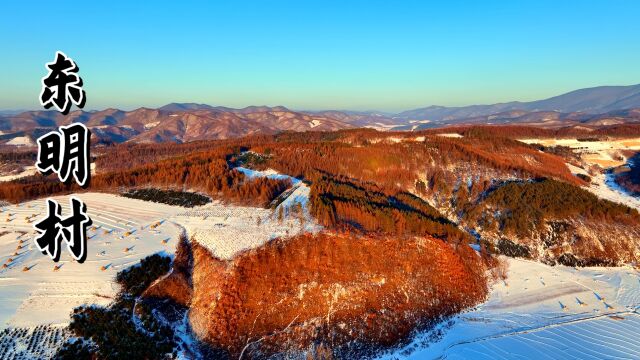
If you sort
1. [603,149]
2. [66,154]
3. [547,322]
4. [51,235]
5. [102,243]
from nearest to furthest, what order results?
[51,235], [66,154], [547,322], [102,243], [603,149]

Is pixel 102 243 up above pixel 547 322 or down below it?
above

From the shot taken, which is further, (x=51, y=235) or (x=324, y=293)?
(x=324, y=293)

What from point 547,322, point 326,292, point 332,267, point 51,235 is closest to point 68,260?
point 51,235

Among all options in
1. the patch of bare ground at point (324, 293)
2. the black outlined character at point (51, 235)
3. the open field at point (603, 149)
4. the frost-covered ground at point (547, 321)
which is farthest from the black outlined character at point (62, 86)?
the open field at point (603, 149)

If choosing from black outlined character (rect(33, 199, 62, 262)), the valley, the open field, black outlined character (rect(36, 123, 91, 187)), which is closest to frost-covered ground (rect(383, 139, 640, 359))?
the valley

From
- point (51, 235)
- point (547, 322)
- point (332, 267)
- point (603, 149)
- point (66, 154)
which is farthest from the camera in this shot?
point (603, 149)

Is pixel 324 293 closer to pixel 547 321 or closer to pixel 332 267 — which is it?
pixel 332 267

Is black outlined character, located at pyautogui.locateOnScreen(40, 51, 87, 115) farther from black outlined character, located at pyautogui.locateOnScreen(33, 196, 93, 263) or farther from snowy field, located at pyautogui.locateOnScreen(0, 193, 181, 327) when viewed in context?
snowy field, located at pyautogui.locateOnScreen(0, 193, 181, 327)

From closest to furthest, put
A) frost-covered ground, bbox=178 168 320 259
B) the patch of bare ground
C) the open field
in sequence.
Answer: the patch of bare ground → frost-covered ground, bbox=178 168 320 259 → the open field
